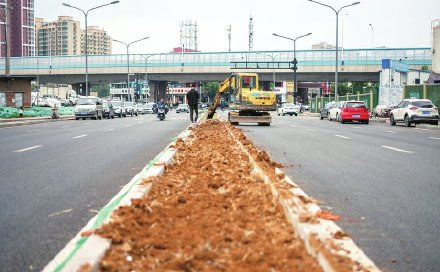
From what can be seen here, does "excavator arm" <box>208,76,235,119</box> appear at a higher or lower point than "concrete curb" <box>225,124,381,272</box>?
higher

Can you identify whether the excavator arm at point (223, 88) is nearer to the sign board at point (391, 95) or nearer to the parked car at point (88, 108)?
the parked car at point (88, 108)

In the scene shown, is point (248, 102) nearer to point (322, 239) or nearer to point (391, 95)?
point (391, 95)

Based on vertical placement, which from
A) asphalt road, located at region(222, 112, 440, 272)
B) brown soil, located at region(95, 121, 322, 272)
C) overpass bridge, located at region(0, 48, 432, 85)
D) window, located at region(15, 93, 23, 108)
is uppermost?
overpass bridge, located at region(0, 48, 432, 85)

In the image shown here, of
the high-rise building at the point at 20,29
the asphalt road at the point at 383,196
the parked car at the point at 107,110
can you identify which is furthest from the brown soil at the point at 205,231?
the high-rise building at the point at 20,29

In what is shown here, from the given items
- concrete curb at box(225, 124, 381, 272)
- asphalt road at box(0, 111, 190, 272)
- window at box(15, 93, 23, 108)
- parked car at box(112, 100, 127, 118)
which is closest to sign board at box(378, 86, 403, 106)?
parked car at box(112, 100, 127, 118)

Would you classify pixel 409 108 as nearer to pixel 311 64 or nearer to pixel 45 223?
pixel 45 223

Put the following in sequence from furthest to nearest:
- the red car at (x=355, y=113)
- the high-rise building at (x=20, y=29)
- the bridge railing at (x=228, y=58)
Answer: the high-rise building at (x=20, y=29), the bridge railing at (x=228, y=58), the red car at (x=355, y=113)

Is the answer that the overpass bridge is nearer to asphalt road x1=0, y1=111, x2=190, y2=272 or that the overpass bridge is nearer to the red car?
the red car

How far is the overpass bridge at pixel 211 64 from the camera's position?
74.9m

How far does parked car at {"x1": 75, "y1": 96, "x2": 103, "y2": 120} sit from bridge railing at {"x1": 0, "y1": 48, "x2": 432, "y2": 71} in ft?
108

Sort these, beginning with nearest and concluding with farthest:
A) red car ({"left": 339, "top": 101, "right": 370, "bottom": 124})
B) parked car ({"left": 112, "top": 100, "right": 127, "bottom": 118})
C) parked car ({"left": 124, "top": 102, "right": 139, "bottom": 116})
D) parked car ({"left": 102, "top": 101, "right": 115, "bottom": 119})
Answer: red car ({"left": 339, "top": 101, "right": 370, "bottom": 124})
parked car ({"left": 102, "top": 101, "right": 115, "bottom": 119})
parked car ({"left": 112, "top": 100, "right": 127, "bottom": 118})
parked car ({"left": 124, "top": 102, "right": 139, "bottom": 116})

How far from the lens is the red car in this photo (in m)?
38.0

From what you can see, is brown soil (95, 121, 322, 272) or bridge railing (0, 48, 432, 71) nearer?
brown soil (95, 121, 322, 272)

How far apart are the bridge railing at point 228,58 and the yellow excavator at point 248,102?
4159 cm
